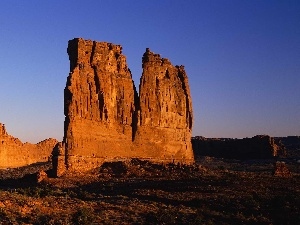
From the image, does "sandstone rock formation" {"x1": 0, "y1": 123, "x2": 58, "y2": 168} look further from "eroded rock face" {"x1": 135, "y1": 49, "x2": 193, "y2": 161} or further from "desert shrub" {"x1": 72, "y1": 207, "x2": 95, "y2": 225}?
"desert shrub" {"x1": 72, "y1": 207, "x2": 95, "y2": 225}

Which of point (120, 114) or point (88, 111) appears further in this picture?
point (120, 114)

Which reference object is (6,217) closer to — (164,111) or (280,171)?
A: (280,171)

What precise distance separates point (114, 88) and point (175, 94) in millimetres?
10085

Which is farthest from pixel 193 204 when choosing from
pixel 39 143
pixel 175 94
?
pixel 39 143

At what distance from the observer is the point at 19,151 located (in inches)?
3568

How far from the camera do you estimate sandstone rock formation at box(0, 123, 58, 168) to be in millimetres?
85438

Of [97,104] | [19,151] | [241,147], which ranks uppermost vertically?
[97,104]

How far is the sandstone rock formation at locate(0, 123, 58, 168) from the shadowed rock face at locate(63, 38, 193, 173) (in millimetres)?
36096

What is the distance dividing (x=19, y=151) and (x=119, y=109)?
137ft

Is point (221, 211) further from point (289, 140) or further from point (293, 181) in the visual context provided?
point (289, 140)

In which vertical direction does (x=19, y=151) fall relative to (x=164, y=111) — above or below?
below

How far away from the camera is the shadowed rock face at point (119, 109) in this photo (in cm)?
4984

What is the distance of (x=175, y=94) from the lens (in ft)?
203

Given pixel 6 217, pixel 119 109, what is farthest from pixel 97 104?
pixel 6 217
